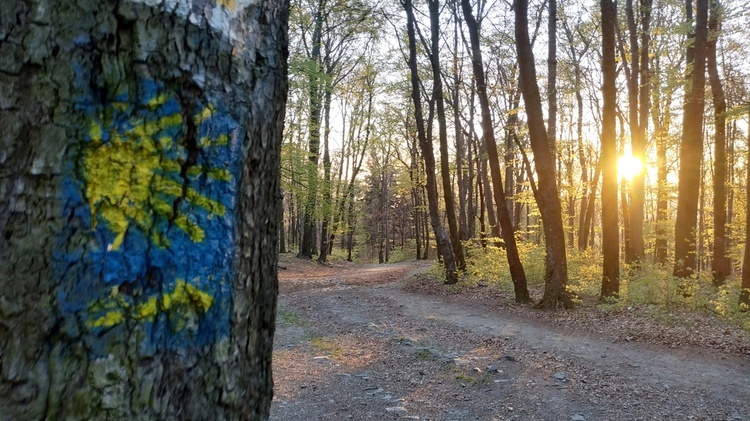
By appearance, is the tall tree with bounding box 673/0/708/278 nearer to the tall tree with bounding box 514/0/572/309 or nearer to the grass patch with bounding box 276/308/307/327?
the tall tree with bounding box 514/0/572/309

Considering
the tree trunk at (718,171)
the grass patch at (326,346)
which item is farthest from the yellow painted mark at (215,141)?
the tree trunk at (718,171)

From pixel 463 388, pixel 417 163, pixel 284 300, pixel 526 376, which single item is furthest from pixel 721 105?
pixel 417 163

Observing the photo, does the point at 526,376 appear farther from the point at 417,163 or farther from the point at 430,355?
the point at 417,163

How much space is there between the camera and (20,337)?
2.71 feet

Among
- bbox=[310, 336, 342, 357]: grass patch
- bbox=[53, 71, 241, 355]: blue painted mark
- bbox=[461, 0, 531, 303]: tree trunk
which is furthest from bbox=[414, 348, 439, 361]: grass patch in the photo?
bbox=[53, 71, 241, 355]: blue painted mark

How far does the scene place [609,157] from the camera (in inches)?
416

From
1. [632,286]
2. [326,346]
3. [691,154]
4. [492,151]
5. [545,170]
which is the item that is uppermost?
[492,151]

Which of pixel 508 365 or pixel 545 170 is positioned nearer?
pixel 508 365

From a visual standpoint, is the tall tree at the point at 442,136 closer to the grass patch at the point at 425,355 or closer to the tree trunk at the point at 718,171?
the tree trunk at the point at 718,171

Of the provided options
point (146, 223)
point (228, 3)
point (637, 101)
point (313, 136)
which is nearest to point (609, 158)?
point (637, 101)

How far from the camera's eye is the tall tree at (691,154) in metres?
10.5

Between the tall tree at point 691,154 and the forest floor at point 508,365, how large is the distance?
3427 mm

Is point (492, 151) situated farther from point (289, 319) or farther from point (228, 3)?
point (228, 3)

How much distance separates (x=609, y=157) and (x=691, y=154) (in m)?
2.46
